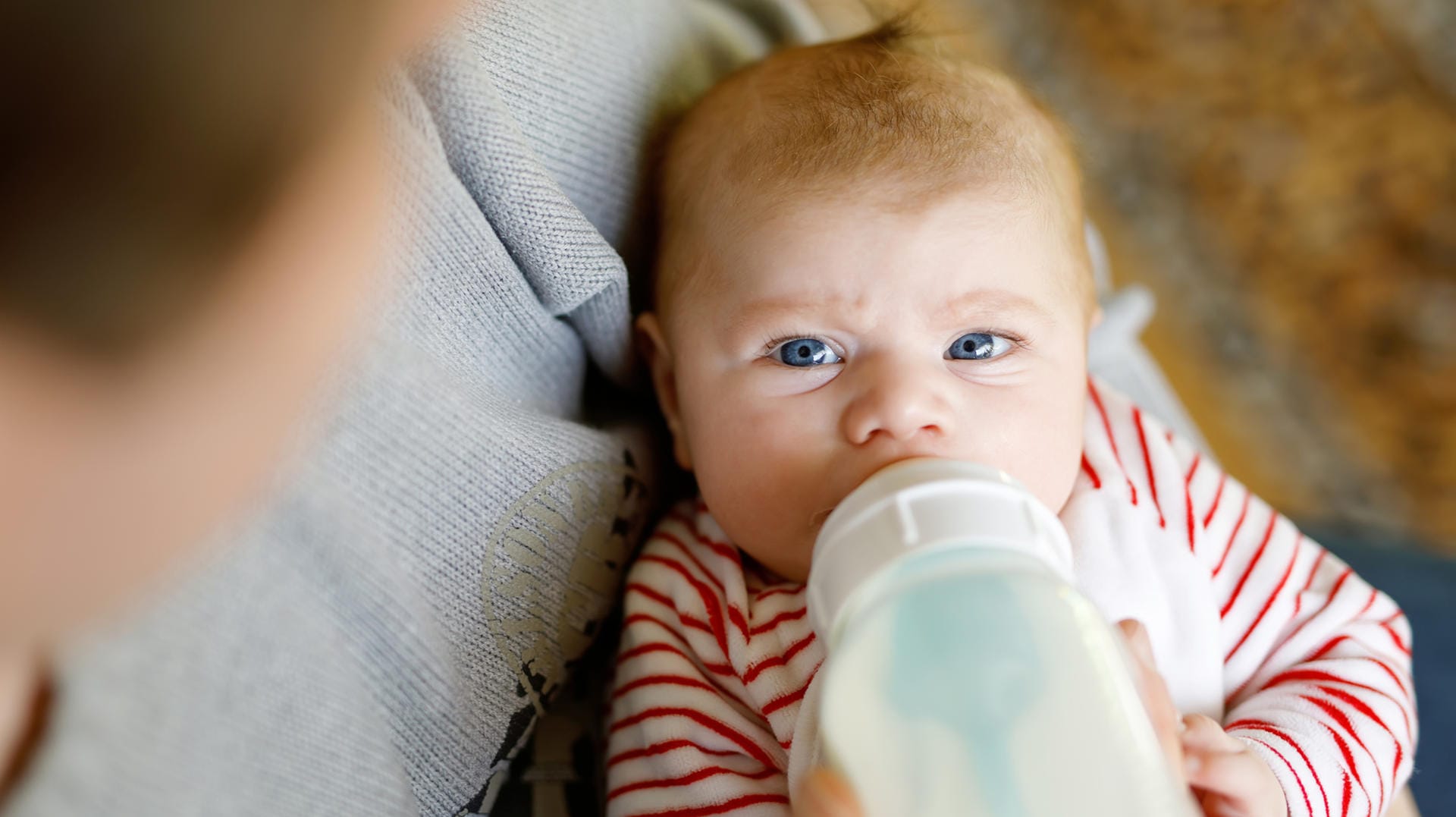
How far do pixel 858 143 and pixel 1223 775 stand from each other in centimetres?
Result: 52

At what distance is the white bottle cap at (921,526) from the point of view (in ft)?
1.96

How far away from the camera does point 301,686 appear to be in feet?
1.99

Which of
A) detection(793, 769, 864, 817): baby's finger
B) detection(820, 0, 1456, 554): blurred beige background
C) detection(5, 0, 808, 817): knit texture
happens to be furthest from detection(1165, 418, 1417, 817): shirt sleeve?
detection(820, 0, 1456, 554): blurred beige background

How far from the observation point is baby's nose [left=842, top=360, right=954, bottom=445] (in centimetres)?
76

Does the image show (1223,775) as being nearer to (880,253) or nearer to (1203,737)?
(1203,737)

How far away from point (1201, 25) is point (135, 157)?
9.05 ft

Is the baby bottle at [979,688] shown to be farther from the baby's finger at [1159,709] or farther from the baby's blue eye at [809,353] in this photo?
the baby's blue eye at [809,353]

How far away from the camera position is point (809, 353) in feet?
2.74

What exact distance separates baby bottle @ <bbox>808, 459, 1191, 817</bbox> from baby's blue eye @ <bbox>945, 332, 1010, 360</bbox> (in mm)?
249

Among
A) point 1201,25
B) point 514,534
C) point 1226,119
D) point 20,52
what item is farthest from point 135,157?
point 1201,25

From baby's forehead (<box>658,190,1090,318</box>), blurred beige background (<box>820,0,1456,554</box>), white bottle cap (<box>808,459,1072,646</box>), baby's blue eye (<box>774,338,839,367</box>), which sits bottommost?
blurred beige background (<box>820,0,1456,554</box>)

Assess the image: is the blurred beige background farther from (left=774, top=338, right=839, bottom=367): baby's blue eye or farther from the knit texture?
the knit texture

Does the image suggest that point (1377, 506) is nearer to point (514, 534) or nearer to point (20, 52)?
point (514, 534)

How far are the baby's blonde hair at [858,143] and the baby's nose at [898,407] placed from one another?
13 centimetres
